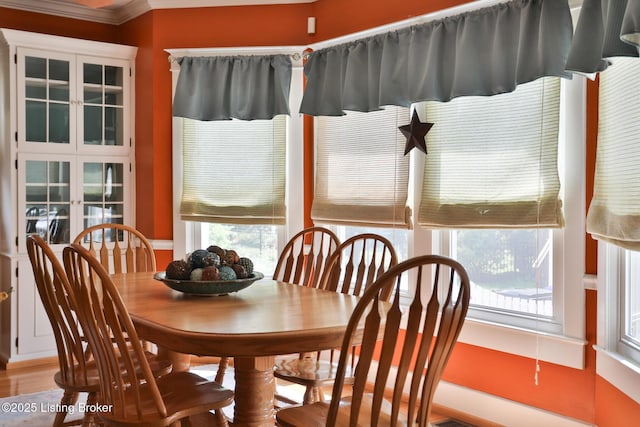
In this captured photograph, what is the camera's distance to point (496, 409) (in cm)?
328

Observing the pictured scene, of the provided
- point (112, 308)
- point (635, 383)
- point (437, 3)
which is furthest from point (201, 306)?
point (437, 3)

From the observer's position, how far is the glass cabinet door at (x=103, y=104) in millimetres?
4629

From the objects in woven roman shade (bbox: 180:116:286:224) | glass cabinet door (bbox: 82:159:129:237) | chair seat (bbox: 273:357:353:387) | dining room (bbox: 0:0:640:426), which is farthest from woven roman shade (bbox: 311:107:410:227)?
glass cabinet door (bbox: 82:159:129:237)

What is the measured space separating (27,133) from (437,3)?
2.84m

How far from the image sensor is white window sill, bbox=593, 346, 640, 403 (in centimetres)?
244

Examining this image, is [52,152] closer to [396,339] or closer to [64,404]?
[64,404]

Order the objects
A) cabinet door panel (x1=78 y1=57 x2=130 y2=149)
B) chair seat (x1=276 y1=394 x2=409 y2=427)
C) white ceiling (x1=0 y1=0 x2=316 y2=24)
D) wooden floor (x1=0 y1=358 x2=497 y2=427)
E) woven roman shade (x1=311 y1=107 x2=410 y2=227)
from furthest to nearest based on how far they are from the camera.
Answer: cabinet door panel (x1=78 y1=57 x2=130 y2=149) → white ceiling (x1=0 y1=0 x2=316 y2=24) → woven roman shade (x1=311 y1=107 x2=410 y2=227) → wooden floor (x1=0 y1=358 x2=497 y2=427) → chair seat (x1=276 y1=394 x2=409 y2=427)

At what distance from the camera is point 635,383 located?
2.43 meters

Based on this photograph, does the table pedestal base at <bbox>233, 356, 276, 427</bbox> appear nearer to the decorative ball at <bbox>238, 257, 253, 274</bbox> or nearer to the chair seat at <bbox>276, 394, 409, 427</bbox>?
the chair seat at <bbox>276, 394, 409, 427</bbox>

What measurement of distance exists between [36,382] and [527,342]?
116 inches

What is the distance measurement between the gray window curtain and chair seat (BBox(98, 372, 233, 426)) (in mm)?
1914

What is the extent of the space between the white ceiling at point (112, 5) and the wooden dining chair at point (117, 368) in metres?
2.74

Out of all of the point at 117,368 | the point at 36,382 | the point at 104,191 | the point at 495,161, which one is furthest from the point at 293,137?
the point at 117,368

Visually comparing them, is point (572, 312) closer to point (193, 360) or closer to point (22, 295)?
point (193, 360)
